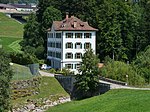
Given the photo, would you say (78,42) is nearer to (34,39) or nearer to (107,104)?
(34,39)

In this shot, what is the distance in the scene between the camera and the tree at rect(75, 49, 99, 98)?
180ft

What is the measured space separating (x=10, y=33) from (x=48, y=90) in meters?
78.2

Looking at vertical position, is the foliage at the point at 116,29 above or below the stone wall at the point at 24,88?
above

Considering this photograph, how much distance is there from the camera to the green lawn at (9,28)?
130375mm

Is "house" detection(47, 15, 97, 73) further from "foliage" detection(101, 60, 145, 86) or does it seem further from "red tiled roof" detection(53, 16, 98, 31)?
"foliage" detection(101, 60, 145, 86)

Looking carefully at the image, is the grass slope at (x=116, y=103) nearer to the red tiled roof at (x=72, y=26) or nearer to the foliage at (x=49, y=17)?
the red tiled roof at (x=72, y=26)

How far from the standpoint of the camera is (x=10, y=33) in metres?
132

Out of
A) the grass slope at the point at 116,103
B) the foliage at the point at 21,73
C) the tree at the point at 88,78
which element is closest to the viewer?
the grass slope at the point at 116,103

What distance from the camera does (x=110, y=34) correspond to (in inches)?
3322

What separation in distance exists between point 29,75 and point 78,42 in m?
23.2

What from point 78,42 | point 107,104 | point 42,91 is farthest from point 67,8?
point 107,104

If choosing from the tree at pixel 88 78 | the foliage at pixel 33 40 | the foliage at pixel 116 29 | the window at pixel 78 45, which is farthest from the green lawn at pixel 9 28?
the tree at pixel 88 78

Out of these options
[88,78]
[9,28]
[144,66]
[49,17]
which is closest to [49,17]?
[49,17]

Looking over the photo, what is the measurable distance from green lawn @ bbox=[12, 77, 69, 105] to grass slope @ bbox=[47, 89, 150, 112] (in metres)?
2.88
